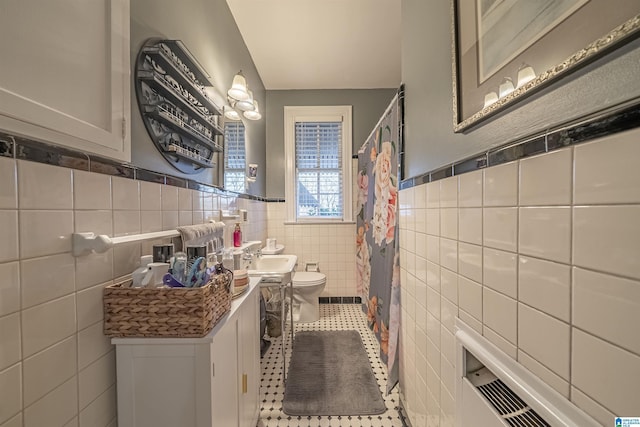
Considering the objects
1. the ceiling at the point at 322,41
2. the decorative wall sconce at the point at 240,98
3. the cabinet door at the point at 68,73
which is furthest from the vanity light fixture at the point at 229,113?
the cabinet door at the point at 68,73

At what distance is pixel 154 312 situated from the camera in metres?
0.69

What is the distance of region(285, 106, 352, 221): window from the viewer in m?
3.01

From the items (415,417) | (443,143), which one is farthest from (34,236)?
(415,417)

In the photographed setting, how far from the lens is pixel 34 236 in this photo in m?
0.53

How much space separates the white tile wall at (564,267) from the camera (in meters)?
0.38

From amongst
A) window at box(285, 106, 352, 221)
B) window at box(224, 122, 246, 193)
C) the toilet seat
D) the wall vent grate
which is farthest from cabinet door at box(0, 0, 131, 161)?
window at box(285, 106, 352, 221)

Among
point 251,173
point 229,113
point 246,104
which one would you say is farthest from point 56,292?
point 251,173

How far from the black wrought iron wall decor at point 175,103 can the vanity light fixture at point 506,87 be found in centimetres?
115

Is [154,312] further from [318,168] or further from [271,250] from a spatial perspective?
[318,168]

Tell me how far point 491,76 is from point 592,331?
63 cm

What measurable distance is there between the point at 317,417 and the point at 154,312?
1.21 meters

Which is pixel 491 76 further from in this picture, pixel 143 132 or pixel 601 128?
pixel 143 132

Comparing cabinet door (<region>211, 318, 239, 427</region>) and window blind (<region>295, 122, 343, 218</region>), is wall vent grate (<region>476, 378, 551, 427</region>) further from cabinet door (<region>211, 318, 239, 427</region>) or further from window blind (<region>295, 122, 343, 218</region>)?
window blind (<region>295, 122, 343, 218</region>)

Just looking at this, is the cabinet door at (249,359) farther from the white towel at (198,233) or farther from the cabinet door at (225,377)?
the white towel at (198,233)
